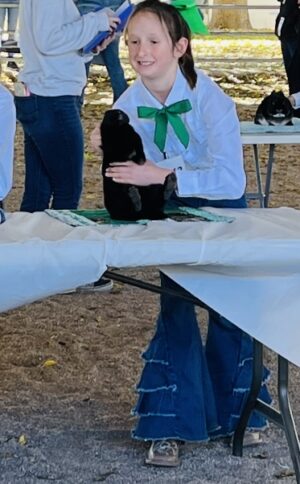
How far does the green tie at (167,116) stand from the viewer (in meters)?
3.17

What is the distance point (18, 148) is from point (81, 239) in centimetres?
680

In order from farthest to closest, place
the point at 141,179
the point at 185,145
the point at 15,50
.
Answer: the point at 15,50
the point at 185,145
the point at 141,179

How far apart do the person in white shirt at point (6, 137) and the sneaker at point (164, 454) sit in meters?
0.91

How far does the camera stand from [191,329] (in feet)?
11.0

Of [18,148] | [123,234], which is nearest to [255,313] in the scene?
[123,234]

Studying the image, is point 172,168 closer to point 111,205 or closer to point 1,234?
point 111,205

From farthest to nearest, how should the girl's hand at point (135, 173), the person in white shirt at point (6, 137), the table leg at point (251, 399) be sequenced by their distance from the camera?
the table leg at point (251, 399) → the person in white shirt at point (6, 137) → the girl's hand at point (135, 173)

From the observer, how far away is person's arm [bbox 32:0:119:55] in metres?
4.82

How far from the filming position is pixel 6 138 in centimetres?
311

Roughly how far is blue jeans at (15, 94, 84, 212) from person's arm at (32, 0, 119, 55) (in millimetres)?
224

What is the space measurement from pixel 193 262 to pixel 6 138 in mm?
687

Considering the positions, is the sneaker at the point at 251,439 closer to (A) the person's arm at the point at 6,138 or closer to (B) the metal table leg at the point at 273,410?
(B) the metal table leg at the point at 273,410

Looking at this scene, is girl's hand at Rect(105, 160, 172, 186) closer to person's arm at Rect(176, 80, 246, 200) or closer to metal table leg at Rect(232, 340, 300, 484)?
person's arm at Rect(176, 80, 246, 200)

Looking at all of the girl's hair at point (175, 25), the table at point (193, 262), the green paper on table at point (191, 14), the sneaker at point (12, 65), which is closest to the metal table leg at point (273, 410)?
the table at point (193, 262)
